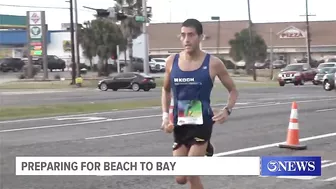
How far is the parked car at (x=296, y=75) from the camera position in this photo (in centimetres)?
5434

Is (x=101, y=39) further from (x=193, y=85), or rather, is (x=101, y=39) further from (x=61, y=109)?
(x=193, y=85)

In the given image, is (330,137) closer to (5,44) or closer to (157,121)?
(157,121)

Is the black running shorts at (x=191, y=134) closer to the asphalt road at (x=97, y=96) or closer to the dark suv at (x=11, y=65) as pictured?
the asphalt road at (x=97, y=96)

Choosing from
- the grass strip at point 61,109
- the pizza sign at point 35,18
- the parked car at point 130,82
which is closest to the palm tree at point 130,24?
the pizza sign at point 35,18

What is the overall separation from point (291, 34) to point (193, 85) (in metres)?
94.5

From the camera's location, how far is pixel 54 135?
16594mm

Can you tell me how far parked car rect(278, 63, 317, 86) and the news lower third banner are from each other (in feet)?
160

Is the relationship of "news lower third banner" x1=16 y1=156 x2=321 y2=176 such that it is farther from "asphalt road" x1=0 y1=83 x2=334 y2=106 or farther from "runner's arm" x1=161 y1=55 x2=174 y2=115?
"asphalt road" x1=0 y1=83 x2=334 y2=106

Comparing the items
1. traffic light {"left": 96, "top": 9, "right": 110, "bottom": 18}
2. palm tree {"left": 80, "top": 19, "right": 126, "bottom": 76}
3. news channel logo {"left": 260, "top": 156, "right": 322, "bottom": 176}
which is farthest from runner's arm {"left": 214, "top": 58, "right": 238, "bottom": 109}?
palm tree {"left": 80, "top": 19, "right": 126, "bottom": 76}

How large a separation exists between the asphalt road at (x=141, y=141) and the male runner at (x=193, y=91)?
2.79 m

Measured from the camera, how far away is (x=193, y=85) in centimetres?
657

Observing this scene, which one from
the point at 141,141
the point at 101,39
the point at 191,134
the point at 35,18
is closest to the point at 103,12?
the point at 35,18

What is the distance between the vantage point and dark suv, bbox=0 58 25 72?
8212 centimetres

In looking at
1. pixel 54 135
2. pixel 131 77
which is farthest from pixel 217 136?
pixel 131 77
